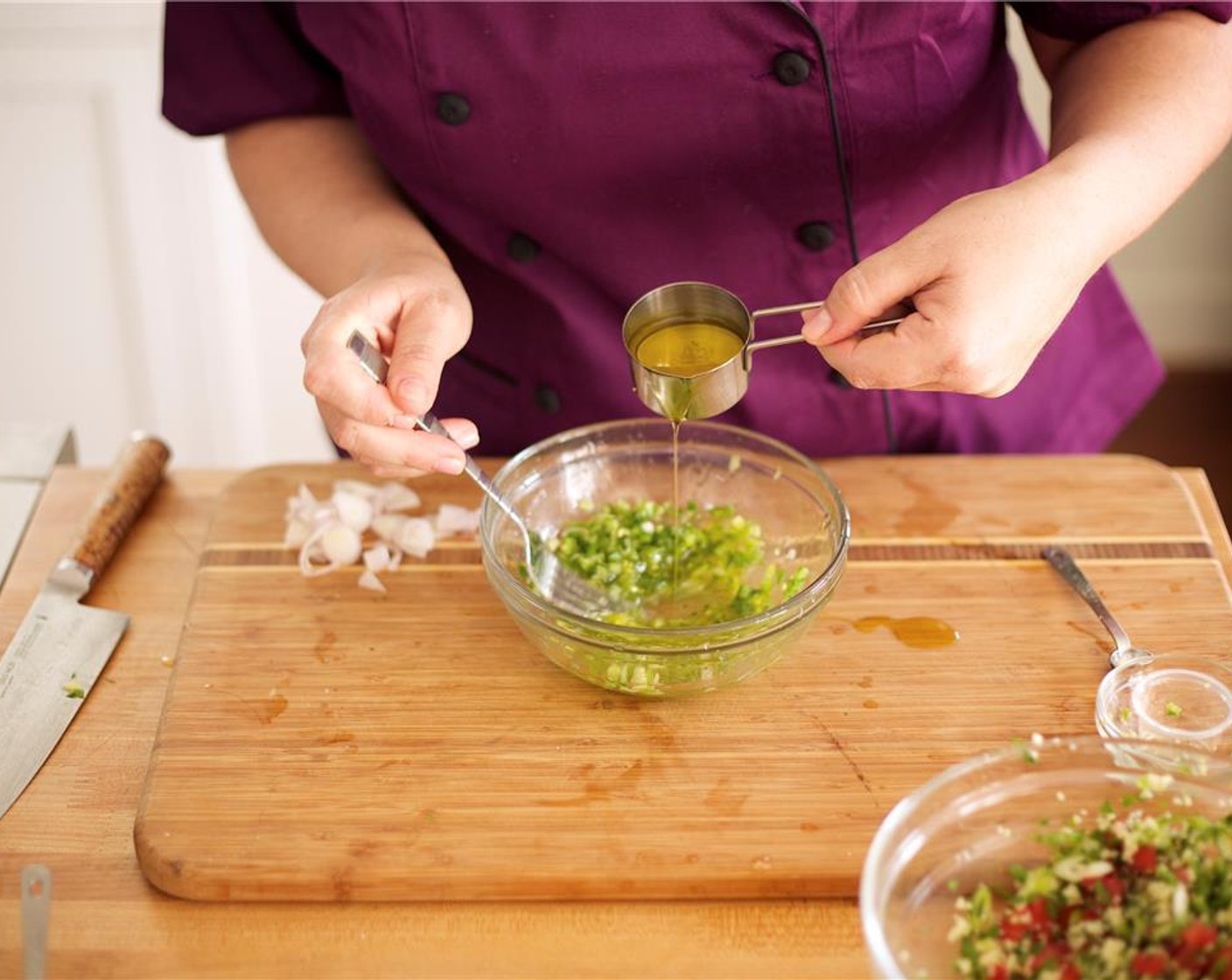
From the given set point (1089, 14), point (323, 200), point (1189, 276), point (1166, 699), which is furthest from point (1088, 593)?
point (1189, 276)

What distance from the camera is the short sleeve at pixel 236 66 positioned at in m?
1.67

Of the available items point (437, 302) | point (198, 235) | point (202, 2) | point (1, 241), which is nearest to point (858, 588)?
point (437, 302)

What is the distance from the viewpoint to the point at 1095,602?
1460 millimetres

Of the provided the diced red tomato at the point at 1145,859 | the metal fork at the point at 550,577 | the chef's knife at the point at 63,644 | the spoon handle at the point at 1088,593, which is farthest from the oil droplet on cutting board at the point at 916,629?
the chef's knife at the point at 63,644

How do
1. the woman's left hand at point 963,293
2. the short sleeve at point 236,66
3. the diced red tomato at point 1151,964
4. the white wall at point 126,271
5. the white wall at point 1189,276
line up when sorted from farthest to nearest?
the white wall at point 1189,276
the white wall at point 126,271
the short sleeve at point 236,66
the woman's left hand at point 963,293
the diced red tomato at point 1151,964

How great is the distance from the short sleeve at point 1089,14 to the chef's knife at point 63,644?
1.18m

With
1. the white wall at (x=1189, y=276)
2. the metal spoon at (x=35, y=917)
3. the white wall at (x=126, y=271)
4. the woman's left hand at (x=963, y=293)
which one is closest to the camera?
the metal spoon at (x=35, y=917)

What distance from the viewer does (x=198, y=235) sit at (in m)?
2.97

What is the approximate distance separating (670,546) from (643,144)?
44cm

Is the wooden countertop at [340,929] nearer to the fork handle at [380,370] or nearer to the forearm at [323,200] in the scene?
the fork handle at [380,370]

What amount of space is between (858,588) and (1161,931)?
0.57 metres

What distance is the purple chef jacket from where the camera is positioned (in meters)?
1.47

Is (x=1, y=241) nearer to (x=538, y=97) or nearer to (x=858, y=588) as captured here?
(x=538, y=97)

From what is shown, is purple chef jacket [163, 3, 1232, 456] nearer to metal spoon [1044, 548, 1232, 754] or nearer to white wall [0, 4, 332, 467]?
metal spoon [1044, 548, 1232, 754]
